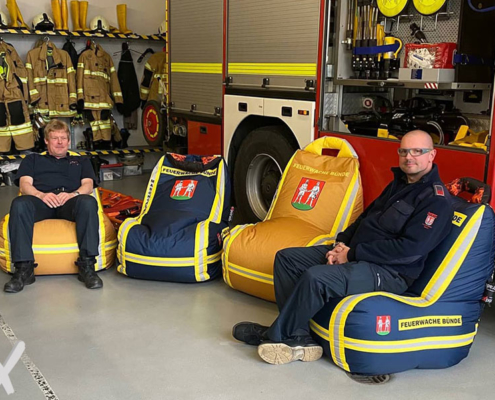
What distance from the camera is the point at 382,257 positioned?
10.7 feet

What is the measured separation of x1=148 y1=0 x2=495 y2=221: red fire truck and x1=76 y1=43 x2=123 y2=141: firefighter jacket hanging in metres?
2.65

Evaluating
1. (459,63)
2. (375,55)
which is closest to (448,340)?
(459,63)

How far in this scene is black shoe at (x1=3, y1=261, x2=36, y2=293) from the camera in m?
4.36

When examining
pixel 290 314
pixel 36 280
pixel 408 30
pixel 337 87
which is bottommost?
pixel 36 280

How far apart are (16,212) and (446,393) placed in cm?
318

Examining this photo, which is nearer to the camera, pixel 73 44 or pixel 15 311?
pixel 15 311

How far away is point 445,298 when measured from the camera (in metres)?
3.23

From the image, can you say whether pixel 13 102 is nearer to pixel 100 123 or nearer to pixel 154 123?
pixel 100 123

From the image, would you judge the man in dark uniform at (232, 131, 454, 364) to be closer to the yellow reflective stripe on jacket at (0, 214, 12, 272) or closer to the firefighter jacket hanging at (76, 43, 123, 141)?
the yellow reflective stripe on jacket at (0, 214, 12, 272)

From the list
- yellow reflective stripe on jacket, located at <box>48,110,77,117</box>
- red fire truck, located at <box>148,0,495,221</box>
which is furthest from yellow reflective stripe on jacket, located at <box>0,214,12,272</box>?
yellow reflective stripe on jacket, located at <box>48,110,77,117</box>

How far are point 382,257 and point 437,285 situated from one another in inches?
12.8

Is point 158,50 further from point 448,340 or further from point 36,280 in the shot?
point 448,340

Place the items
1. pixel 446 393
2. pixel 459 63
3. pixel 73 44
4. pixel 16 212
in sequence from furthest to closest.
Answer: pixel 73 44 → pixel 16 212 → pixel 459 63 → pixel 446 393

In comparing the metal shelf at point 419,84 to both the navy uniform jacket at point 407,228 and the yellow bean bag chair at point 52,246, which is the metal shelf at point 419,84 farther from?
the yellow bean bag chair at point 52,246
